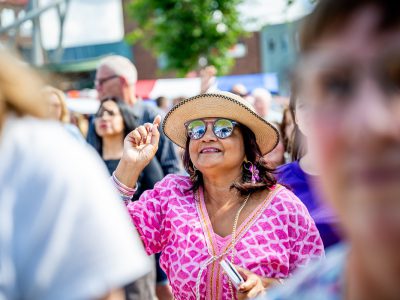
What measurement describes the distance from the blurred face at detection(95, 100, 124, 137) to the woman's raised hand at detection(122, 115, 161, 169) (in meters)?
1.98

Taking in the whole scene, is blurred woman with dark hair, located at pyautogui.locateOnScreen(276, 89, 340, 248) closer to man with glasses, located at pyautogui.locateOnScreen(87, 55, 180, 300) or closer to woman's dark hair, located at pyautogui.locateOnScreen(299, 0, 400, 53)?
man with glasses, located at pyautogui.locateOnScreen(87, 55, 180, 300)

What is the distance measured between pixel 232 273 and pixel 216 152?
76 centimetres

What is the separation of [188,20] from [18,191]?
26.1 m

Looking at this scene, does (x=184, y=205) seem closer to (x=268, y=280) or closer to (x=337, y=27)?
(x=268, y=280)

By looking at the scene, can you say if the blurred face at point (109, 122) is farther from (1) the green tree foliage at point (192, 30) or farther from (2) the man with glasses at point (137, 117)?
(1) the green tree foliage at point (192, 30)

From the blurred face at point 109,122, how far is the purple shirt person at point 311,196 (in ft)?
6.56

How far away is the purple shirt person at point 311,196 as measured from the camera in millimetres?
3385

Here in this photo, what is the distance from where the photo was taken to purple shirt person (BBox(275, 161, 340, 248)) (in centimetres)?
338

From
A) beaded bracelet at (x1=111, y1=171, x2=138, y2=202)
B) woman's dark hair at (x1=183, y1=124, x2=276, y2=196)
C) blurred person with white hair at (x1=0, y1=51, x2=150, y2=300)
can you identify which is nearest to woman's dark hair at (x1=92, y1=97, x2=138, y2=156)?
woman's dark hair at (x1=183, y1=124, x2=276, y2=196)

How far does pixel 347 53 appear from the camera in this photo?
3.95 feet

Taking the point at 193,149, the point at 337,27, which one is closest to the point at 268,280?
the point at 193,149

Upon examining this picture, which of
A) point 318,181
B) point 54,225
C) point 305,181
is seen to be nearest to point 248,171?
point 305,181

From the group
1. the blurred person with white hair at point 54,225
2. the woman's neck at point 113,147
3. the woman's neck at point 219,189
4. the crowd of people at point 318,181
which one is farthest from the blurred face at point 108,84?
the blurred person with white hair at point 54,225

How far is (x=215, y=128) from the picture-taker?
3.45m
